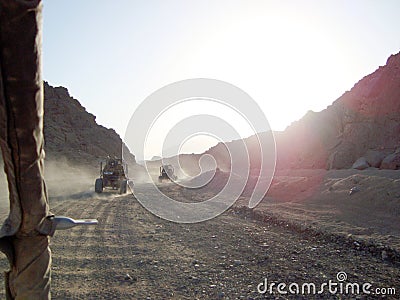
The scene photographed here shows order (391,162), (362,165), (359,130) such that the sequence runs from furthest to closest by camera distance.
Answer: (359,130)
(362,165)
(391,162)

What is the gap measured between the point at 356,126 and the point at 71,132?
1689 inches

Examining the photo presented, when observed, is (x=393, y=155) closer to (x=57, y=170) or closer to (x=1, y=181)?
(x=1, y=181)

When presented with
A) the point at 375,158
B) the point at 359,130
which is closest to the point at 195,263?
the point at 375,158

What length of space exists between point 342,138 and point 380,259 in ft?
99.1

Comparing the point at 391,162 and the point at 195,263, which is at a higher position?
the point at 391,162

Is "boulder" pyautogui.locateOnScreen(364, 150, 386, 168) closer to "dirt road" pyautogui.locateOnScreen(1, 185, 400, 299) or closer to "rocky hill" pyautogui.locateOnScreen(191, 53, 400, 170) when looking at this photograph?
"rocky hill" pyautogui.locateOnScreen(191, 53, 400, 170)

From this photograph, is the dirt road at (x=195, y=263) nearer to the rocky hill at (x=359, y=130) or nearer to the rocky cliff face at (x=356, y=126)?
the rocky hill at (x=359, y=130)

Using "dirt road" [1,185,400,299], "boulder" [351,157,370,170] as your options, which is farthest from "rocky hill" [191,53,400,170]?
"dirt road" [1,185,400,299]

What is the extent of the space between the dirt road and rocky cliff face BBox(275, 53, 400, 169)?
2345 centimetres

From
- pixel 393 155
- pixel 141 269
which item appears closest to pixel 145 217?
pixel 141 269

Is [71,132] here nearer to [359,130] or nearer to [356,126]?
[356,126]

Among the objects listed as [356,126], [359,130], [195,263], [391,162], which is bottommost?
[195,263]

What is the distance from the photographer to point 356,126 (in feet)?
110

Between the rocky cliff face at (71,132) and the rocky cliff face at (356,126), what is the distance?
94.7ft
